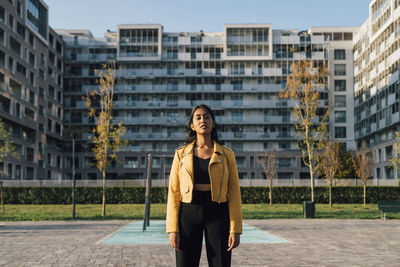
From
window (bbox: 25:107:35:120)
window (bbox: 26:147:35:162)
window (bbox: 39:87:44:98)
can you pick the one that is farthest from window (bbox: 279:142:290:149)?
window (bbox: 25:107:35:120)

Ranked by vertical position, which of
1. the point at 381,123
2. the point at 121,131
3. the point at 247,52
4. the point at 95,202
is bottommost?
the point at 95,202

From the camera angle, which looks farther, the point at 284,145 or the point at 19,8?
the point at 284,145

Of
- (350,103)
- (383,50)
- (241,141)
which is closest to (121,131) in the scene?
(383,50)

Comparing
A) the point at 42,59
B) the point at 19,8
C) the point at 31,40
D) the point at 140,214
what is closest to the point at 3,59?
the point at 19,8

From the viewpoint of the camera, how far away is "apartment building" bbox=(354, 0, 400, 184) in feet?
187

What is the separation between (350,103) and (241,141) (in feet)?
62.1

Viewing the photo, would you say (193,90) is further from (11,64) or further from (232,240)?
(232,240)

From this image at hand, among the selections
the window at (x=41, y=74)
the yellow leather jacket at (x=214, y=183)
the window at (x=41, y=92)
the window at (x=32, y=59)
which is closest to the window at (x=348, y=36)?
the window at (x=41, y=74)

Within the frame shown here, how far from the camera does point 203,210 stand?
448cm

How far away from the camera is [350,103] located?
78125mm

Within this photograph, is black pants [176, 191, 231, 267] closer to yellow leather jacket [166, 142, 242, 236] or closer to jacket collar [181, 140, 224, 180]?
yellow leather jacket [166, 142, 242, 236]

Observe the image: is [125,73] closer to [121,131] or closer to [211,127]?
[121,131]

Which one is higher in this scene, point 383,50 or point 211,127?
point 383,50

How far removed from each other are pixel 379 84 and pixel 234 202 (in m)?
62.9
